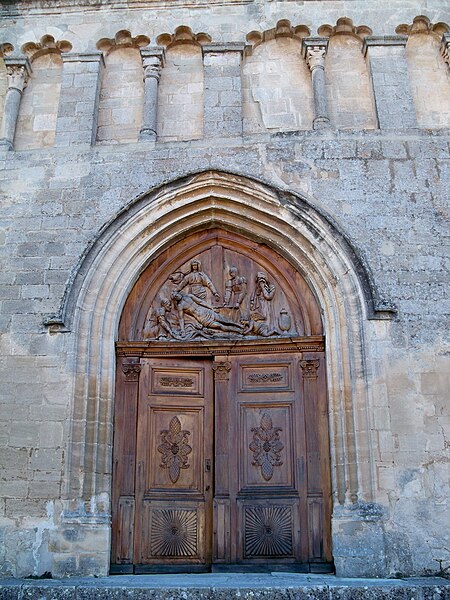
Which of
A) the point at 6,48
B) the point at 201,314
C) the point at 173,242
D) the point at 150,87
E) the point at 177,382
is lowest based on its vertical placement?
the point at 177,382

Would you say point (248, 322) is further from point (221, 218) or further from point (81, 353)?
point (81, 353)

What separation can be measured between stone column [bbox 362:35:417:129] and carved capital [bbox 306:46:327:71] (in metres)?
0.51

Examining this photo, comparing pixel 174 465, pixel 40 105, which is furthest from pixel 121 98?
pixel 174 465

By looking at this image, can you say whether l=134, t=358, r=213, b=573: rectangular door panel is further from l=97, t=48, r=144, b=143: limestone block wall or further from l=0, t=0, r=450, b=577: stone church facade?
l=97, t=48, r=144, b=143: limestone block wall

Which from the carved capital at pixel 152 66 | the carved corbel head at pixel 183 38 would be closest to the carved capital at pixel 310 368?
the carved capital at pixel 152 66

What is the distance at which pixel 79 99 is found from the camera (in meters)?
7.46

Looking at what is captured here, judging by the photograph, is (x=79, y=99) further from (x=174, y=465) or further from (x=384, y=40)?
(x=174, y=465)

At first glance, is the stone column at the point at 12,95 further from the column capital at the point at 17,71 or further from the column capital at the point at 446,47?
the column capital at the point at 446,47

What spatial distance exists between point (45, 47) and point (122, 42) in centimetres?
92

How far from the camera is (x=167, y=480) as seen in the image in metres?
6.45

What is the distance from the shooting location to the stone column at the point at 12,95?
7.32 m

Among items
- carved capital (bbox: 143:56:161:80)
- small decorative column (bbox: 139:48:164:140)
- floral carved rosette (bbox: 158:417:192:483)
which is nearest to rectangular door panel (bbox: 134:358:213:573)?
floral carved rosette (bbox: 158:417:192:483)

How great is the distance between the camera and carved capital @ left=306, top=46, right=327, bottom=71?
7.47 m

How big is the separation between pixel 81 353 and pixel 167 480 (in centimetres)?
151
